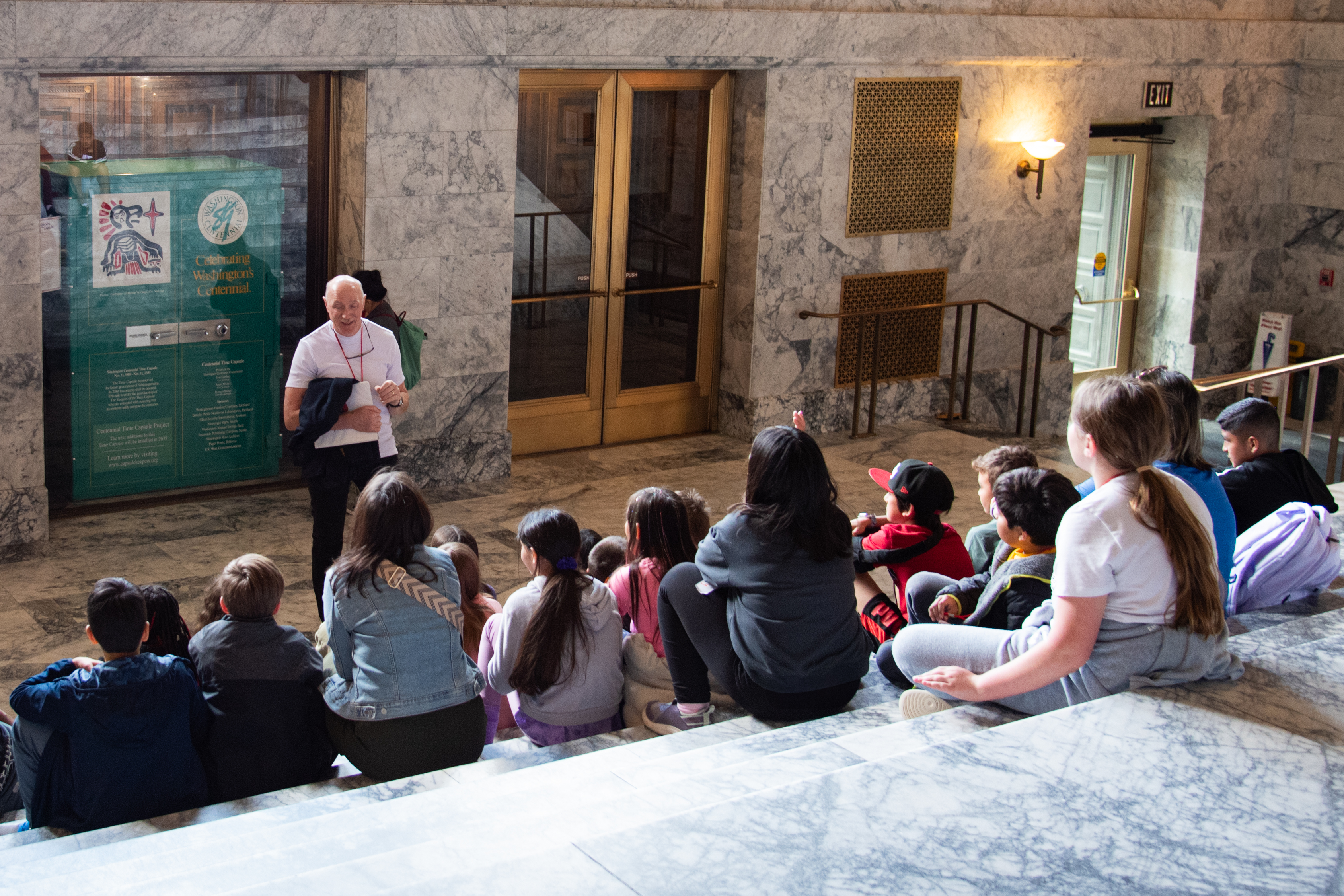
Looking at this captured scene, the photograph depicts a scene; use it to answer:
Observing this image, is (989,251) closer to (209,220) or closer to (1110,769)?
(209,220)

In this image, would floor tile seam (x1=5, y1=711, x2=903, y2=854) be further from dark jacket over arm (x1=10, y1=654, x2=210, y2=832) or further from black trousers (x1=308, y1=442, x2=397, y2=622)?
black trousers (x1=308, y1=442, x2=397, y2=622)

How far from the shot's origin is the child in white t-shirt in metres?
3.17

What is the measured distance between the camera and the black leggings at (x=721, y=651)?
12.5 ft

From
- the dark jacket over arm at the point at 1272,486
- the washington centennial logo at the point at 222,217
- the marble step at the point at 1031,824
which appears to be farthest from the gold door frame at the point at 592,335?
the marble step at the point at 1031,824

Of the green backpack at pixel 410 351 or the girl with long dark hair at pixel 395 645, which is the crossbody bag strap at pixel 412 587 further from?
the green backpack at pixel 410 351

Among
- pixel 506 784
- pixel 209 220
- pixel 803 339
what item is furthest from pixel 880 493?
pixel 506 784

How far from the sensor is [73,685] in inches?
134

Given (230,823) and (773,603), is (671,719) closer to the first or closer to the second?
(773,603)

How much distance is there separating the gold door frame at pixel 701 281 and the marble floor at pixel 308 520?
16cm

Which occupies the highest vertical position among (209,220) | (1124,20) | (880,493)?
(1124,20)

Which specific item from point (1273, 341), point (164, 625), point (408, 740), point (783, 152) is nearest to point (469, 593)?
point (408, 740)

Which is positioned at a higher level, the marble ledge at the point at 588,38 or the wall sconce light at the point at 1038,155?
the marble ledge at the point at 588,38

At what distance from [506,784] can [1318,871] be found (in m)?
1.57

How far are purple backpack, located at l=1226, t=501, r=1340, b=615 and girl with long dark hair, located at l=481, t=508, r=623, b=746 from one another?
209cm
